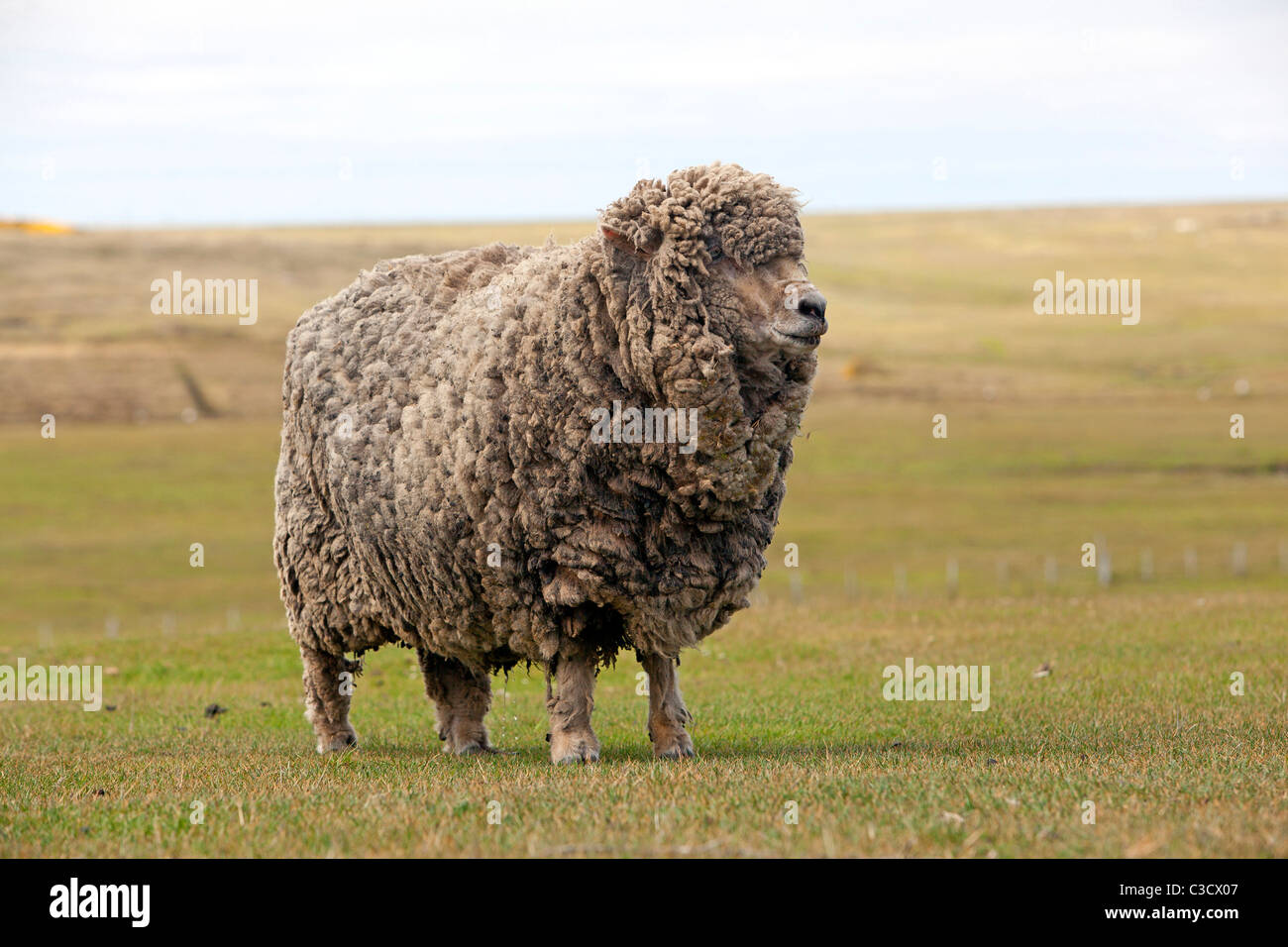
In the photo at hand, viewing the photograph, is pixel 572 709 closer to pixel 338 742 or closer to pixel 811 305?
pixel 338 742

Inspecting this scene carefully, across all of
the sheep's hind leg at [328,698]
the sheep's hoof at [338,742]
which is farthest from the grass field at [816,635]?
the sheep's hind leg at [328,698]

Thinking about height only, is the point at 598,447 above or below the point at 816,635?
above

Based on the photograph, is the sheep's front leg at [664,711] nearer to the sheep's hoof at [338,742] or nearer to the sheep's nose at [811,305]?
the sheep's nose at [811,305]

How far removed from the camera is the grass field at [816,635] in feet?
23.3

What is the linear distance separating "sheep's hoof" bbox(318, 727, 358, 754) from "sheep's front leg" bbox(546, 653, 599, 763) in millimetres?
2660

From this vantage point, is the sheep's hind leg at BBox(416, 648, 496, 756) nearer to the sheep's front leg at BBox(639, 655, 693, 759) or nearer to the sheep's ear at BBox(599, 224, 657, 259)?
the sheep's front leg at BBox(639, 655, 693, 759)

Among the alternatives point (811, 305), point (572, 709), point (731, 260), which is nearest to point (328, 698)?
point (572, 709)

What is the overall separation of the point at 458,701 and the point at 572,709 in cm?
206

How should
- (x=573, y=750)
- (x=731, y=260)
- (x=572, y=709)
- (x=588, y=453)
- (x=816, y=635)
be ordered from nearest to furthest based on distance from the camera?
(x=731, y=260) < (x=588, y=453) < (x=573, y=750) < (x=572, y=709) < (x=816, y=635)

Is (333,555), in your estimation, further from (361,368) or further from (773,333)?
(773,333)

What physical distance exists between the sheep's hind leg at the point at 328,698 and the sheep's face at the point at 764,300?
4765 millimetres

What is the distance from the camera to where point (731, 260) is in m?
9.52

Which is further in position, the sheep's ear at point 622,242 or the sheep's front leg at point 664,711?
the sheep's front leg at point 664,711

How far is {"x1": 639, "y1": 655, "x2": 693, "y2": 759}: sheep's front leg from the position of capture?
405 inches
